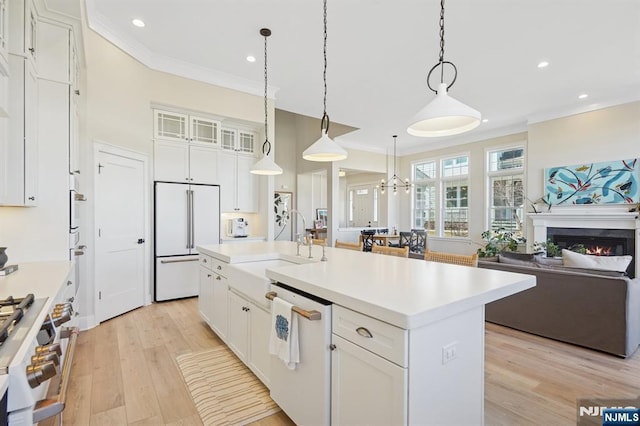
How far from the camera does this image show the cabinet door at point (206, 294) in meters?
3.23

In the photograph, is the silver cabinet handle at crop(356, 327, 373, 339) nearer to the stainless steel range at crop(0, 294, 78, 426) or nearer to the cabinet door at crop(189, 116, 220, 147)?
the stainless steel range at crop(0, 294, 78, 426)

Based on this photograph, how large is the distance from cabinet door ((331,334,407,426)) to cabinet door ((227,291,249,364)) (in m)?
1.14

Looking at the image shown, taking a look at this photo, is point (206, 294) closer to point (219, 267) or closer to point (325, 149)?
point (219, 267)

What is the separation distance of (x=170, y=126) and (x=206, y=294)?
2725mm

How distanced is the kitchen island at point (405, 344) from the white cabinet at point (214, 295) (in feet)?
4.33

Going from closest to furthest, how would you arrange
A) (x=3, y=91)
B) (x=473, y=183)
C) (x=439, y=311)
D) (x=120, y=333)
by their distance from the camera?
(x=439, y=311) → (x=3, y=91) → (x=120, y=333) → (x=473, y=183)

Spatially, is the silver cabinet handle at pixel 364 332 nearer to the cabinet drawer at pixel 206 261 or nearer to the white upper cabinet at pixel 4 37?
the cabinet drawer at pixel 206 261

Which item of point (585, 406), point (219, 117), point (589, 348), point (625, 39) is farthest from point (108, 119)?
point (625, 39)

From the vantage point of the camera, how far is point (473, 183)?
7621mm

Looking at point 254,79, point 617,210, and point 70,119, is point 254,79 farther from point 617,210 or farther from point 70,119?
point 617,210

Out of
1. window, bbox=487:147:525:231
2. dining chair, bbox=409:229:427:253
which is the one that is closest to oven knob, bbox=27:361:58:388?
dining chair, bbox=409:229:427:253

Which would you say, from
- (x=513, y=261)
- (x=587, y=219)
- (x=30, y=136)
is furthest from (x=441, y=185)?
(x=30, y=136)

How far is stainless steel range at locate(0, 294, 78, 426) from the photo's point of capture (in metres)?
0.81

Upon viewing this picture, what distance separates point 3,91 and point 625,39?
19.7ft
